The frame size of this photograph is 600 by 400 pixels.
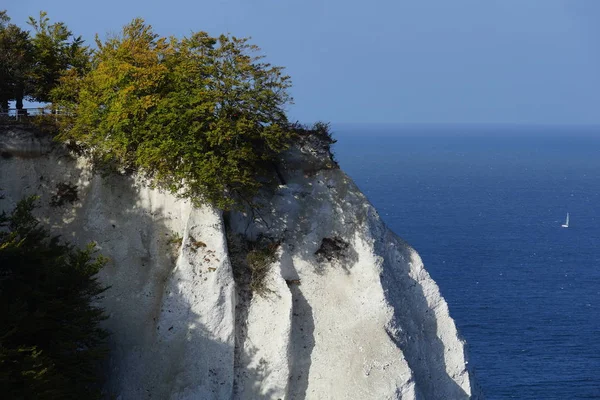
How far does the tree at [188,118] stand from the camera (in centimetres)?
3644

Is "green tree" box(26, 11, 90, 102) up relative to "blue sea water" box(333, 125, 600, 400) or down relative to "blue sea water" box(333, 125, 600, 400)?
up

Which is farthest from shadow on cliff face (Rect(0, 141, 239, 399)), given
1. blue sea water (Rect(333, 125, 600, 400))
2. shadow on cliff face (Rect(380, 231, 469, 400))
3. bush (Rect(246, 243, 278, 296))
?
blue sea water (Rect(333, 125, 600, 400))

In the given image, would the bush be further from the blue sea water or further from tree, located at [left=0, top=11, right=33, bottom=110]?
the blue sea water

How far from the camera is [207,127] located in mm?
36750

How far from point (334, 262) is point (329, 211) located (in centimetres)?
218

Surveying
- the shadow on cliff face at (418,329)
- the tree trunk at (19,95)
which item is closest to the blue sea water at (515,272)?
the shadow on cliff face at (418,329)

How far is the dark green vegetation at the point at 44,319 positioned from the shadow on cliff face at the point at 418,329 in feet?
42.0

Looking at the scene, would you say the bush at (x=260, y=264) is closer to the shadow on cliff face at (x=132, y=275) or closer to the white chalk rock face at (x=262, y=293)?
the white chalk rock face at (x=262, y=293)

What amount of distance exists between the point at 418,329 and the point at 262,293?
7.61 metres

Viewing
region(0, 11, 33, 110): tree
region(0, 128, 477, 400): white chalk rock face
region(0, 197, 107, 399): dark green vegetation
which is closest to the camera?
region(0, 197, 107, 399): dark green vegetation

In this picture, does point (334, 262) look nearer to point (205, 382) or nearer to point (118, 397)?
point (205, 382)

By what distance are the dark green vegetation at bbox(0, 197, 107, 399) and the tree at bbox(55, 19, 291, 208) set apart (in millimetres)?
5525

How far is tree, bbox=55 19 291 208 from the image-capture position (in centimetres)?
3644

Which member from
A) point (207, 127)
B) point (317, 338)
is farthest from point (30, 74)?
point (317, 338)
